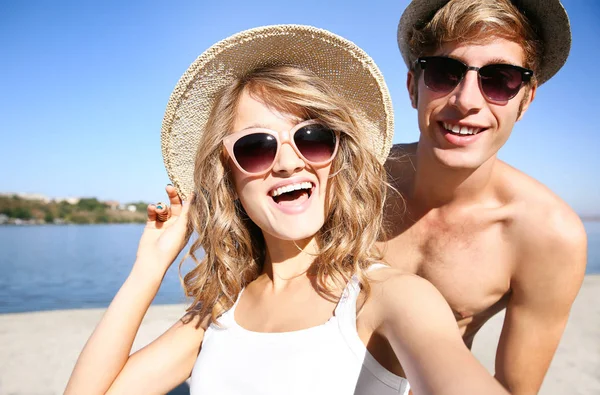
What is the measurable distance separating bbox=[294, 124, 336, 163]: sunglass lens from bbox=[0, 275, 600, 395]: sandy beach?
2743 mm

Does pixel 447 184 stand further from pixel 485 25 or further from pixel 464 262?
pixel 485 25

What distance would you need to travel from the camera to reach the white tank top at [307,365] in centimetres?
159

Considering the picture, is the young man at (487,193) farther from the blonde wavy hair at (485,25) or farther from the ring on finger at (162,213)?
the ring on finger at (162,213)

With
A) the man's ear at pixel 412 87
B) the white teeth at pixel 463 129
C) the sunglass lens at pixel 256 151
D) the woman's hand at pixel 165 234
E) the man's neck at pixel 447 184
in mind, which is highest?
the man's ear at pixel 412 87

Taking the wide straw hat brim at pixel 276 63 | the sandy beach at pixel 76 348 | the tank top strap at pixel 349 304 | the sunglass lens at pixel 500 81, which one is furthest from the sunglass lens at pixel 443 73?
the sandy beach at pixel 76 348

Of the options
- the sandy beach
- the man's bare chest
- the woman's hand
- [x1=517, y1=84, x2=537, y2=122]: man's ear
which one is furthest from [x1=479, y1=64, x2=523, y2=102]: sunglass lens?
the sandy beach

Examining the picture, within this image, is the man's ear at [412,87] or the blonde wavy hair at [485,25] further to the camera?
the man's ear at [412,87]

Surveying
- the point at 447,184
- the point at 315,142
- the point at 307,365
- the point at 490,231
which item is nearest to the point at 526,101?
the point at 447,184

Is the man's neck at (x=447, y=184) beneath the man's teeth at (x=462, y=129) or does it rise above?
beneath

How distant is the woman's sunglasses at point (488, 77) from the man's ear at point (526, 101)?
0.63ft

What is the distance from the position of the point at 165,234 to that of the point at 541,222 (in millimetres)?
2108

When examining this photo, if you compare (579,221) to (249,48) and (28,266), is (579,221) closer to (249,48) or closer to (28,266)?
(249,48)

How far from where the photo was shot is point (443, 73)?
93.8 inches

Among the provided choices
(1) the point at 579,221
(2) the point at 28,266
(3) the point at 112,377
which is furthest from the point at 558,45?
(2) the point at 28,266
